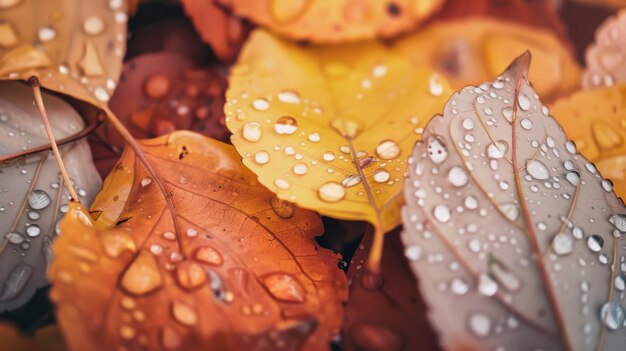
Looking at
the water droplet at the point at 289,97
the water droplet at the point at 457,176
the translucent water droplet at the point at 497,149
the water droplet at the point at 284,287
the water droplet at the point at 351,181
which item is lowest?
the water droplet at the point at 284,287

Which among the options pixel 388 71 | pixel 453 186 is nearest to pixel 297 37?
pixel 388 71

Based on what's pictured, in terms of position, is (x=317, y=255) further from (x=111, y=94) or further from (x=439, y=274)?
(x=111, y=94)

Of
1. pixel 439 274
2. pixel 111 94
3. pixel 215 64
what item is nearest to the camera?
pixel 439 274

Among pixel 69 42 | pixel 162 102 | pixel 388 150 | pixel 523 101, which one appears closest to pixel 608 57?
pixel 523 101

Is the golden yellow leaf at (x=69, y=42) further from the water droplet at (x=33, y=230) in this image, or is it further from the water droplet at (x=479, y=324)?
the water droplet at (x=479, y=324)

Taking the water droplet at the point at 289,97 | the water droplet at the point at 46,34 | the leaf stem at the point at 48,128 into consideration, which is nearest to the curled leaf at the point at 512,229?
the water droplet at the point at 289,97

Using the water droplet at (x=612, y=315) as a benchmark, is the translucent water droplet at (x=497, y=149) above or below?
above

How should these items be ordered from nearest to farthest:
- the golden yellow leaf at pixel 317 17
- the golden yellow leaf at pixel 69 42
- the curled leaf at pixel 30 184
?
the curled leaf at pixel 30 184
the golden yellow leaf at pixel 69 42
the golden yellow leaf at pixel 317 17
